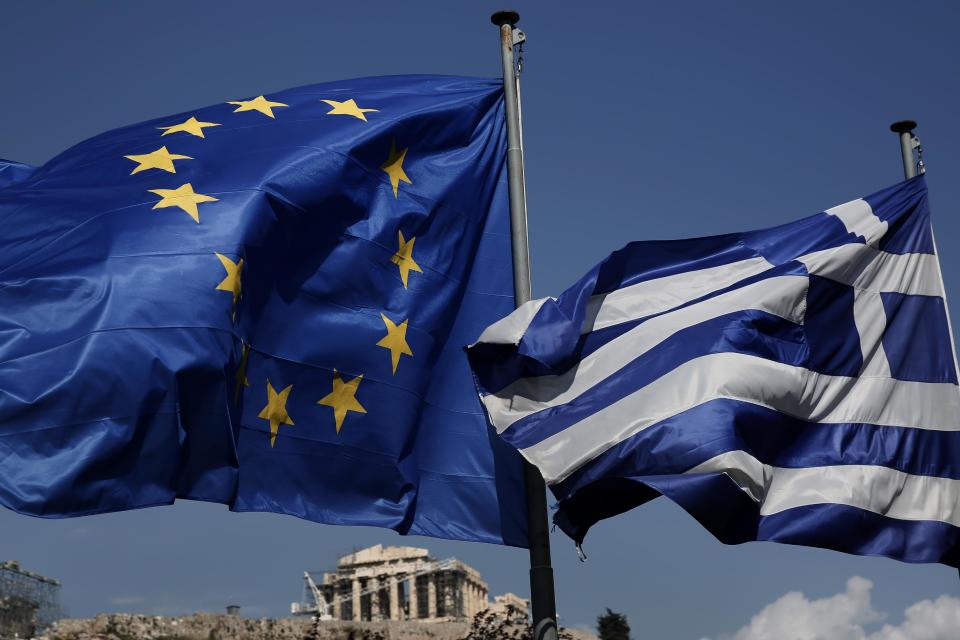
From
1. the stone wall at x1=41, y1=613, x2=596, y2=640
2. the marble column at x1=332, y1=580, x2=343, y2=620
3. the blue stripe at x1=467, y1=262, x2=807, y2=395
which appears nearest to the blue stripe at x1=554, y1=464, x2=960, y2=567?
the blue stripe at x1=467, y1=262, x2=807, y2=395

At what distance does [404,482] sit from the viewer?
24.9 ft

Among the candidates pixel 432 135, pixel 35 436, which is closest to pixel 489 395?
pixel 432 135

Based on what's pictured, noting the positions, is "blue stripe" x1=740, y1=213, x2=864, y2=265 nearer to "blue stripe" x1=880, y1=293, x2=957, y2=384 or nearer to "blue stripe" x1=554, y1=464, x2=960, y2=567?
"blue stripe" x1=880, y1=293, x2=957, y2=384

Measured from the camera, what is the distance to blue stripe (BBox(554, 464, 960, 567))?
652 cm

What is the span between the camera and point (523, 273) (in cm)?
767

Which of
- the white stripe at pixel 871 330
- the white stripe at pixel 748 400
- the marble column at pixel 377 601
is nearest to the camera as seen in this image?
the white stripe at pixel 748 400

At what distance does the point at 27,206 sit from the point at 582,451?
11.2 ft

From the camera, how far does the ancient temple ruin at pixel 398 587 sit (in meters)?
108

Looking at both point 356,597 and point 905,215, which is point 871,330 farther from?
point 356,597

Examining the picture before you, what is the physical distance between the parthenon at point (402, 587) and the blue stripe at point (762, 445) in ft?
325

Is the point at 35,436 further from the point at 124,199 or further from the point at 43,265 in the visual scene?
the point at 124,199

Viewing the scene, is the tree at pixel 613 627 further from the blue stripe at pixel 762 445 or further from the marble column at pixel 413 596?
the blue stripe at pixel 762 445

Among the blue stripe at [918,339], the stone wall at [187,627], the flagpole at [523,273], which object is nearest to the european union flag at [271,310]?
the flagpole at [523,273]

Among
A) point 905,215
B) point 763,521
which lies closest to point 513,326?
point 763,521
